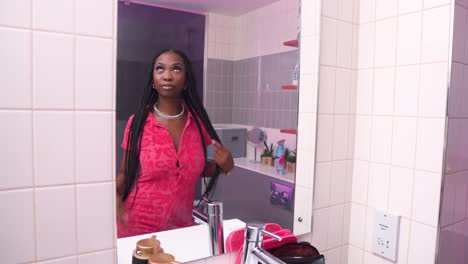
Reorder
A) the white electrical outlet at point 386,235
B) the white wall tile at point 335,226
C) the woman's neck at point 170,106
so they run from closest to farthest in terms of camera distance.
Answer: the woman's neck at point 170,106, the white electrical outlet at point 386,235, the white wall tile at point 335,226

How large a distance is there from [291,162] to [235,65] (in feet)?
1.16

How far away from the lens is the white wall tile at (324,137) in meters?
1.04

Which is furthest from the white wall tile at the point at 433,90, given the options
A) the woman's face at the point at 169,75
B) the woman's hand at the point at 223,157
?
the woman's face at the point at 169,75

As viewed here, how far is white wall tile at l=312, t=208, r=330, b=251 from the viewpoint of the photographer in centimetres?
106

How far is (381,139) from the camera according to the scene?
103 cm

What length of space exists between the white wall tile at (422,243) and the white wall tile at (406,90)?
1.04ft

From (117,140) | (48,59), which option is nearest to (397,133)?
(117,140)

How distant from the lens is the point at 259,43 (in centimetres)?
95

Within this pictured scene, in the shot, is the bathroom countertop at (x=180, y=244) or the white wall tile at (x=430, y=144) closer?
the bathroom countertop at (x=180, y=244)

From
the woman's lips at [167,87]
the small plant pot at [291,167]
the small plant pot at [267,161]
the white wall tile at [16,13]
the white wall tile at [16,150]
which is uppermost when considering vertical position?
the white wall tile at [16,13]

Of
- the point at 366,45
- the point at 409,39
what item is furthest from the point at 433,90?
the point at 366,45

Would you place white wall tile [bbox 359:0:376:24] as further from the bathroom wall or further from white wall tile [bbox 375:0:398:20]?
the bathroom wall

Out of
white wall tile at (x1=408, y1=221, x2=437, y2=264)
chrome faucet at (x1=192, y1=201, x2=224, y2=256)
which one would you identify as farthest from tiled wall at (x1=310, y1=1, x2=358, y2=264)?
chrome faucet at (x1=192, y1=201, x2=224, y2=256)

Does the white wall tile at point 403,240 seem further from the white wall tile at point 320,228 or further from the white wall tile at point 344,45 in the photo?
the white wall tile at point 344,45
